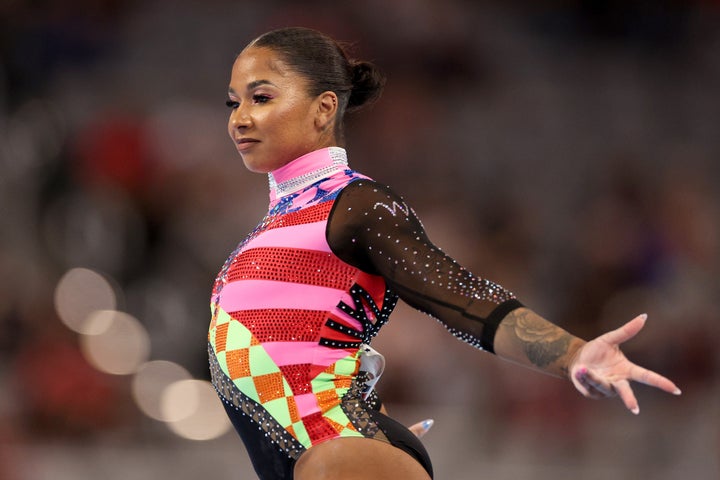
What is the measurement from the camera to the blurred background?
5.28 metres

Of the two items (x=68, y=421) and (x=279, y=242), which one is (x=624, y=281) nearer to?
(x=68, y=421)

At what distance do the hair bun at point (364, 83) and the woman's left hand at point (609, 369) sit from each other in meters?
1.13

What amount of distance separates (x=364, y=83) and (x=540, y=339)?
1052mm

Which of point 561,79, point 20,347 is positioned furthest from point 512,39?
point 20,347

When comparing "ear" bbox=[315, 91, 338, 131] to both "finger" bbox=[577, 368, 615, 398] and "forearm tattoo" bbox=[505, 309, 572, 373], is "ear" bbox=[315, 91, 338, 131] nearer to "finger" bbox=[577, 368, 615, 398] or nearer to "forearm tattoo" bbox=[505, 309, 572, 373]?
"forearm tattoo" bbox=[505, 309, 572, 373]

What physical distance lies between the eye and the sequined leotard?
0.90 feet

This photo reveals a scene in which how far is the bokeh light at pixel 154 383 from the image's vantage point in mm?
5668

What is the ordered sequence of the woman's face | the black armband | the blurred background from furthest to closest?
the blurred background
the woman's face
the black armband

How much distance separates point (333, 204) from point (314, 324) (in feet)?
0.89

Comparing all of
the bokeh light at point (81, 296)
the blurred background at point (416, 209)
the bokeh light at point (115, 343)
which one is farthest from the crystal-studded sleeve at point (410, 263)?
the bokeh light at point (81, 296)

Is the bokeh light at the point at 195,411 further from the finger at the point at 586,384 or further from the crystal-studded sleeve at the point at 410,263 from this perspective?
the finger at the point at 586,384

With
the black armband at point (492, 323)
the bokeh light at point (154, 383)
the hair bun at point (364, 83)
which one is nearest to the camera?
the black armband at point (492, 323)

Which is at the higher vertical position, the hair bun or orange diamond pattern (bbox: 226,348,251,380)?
the hair bun

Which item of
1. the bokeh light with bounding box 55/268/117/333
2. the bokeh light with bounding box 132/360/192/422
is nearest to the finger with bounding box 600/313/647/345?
the bokeh light with bounding box 132/360/192/422
